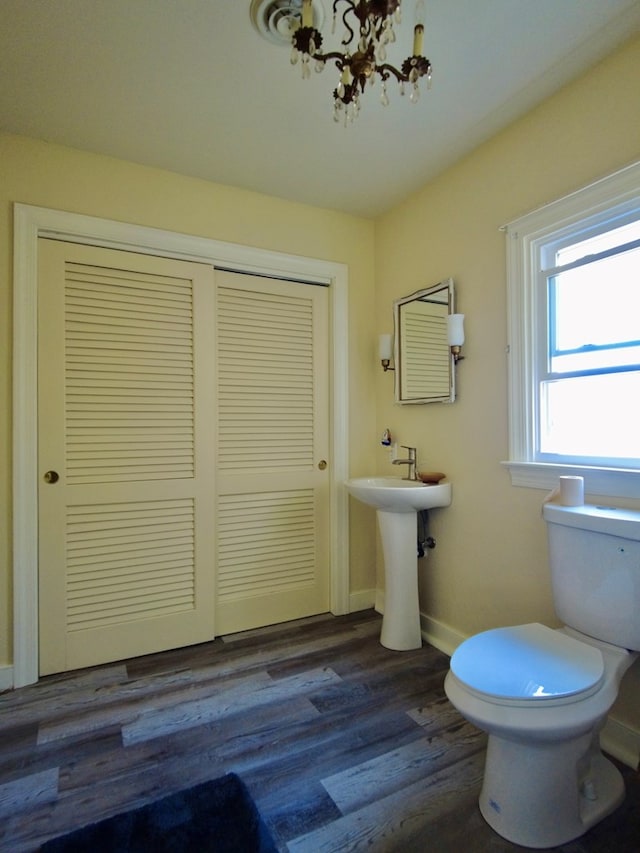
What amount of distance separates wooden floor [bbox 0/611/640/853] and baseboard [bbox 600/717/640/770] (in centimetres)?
6

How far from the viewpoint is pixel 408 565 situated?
2273mm

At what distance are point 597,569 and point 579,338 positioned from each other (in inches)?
33.9

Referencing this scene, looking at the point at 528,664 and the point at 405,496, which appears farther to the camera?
the point at 405,496

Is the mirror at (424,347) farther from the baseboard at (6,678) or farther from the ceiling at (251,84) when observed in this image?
the baseboard at (6,678)

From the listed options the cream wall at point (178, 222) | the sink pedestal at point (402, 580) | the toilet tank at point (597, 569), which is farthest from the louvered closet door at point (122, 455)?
the toilet tank at point (597, 569)

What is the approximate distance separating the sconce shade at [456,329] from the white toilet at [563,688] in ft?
3.09

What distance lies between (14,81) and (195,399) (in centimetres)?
142

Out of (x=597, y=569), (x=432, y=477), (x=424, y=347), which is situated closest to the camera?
(x=597, y=569)

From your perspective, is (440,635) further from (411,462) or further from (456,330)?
(456,330)

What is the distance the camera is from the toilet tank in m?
1.33

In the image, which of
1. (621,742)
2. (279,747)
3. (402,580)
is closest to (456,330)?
(402,580)

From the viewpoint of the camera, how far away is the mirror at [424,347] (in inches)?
87.7

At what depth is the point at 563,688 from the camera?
1152 mm

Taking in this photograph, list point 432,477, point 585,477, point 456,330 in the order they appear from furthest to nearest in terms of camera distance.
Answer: point 432,477 < point 456,330 < point 585,477
